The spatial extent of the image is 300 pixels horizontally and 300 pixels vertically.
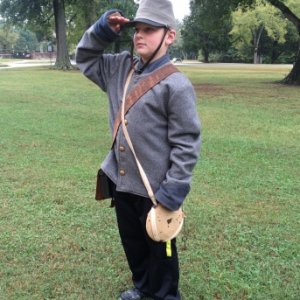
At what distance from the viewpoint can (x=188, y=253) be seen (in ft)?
12.3

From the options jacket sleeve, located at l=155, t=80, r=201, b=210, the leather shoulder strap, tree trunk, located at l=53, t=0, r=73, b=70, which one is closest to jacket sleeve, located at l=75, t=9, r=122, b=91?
the leather shoulder strap

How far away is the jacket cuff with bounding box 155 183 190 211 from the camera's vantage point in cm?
247

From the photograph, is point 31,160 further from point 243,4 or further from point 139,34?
point 243,4

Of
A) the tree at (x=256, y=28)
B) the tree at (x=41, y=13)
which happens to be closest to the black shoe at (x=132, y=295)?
the tree at (x=41, y=13)

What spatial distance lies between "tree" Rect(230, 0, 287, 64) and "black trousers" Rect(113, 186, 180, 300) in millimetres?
52446

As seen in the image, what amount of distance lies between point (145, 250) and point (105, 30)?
1.28 metres

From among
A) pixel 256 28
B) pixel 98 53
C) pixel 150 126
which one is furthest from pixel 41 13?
pixel 150 126

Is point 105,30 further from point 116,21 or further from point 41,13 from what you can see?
point 41,13

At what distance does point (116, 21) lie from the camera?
258 centimetres

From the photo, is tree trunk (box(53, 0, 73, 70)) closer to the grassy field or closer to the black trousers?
the grassy field

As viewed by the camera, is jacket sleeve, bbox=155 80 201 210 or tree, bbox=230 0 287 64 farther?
tree, bbox=230 0 287 64

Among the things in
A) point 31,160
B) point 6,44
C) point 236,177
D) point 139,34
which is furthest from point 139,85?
point 6,44

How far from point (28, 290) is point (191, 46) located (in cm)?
6429

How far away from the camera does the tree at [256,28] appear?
182 ft
